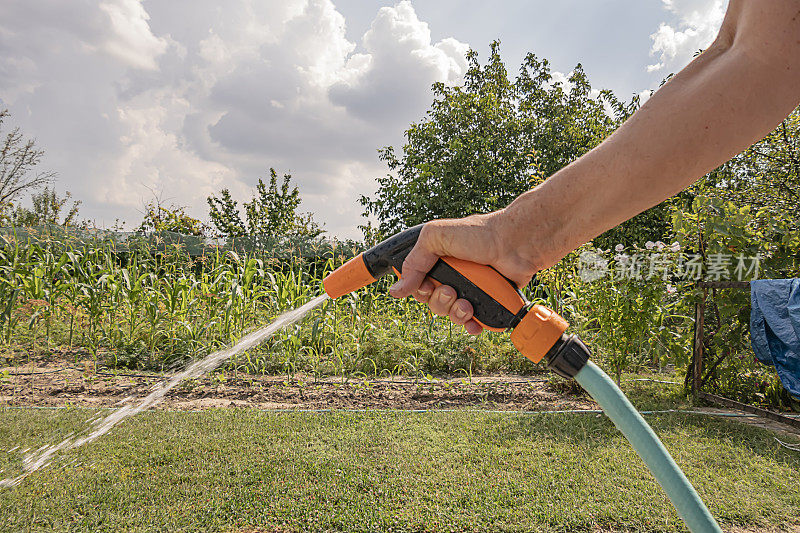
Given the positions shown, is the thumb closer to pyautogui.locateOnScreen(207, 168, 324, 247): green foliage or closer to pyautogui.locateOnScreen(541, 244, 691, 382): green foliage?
pyautogui.locateOnScreen(541, 244, 691, 382): green foliage

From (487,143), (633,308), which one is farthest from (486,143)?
(633,308)

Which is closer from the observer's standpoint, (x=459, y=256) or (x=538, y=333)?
(x=538, y=333)

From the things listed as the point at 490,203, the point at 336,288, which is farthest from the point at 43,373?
the point at 490,203

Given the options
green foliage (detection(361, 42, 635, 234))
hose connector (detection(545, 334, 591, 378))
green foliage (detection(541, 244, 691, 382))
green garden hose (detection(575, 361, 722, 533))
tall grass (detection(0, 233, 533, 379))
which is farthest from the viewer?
green foliage (detection(361, 42, 635, 234))

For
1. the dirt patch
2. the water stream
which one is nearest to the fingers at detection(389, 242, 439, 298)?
the water stream

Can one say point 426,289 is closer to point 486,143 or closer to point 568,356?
point 568,356

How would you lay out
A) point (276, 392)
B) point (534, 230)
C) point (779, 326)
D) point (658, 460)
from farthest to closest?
point (276, 392), point (779, 326), point (534, 230), point (658, 460)

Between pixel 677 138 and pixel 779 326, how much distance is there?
144 inches

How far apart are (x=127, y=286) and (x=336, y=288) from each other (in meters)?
4.73

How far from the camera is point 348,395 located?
3.95 metres

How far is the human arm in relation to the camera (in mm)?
777

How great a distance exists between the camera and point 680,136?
0.81 metres

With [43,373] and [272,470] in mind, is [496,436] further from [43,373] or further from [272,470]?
[43,373]

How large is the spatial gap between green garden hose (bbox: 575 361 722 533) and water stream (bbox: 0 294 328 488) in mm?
1346
